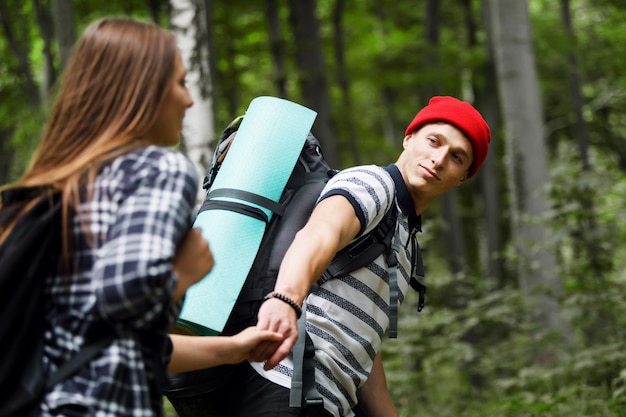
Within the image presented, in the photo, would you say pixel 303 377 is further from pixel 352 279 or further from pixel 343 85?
pixel 343 85

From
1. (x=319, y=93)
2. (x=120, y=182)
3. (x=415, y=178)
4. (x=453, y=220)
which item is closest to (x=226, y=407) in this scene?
(x=415, y=178)

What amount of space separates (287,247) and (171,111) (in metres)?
0.97

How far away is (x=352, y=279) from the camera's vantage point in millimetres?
3289

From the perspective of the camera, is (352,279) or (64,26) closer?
(352,279)

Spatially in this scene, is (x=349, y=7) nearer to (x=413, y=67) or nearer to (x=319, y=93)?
(x=413, y=67)

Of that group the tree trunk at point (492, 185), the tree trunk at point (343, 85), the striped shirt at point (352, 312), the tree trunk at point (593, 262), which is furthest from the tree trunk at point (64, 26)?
the tree trunk at point (492, 185)

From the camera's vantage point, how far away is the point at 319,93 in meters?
16.0

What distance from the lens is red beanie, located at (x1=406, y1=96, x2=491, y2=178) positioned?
11.7 ft

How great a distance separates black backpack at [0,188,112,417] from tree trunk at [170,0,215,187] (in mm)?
4814

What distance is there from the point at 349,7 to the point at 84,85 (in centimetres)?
1901

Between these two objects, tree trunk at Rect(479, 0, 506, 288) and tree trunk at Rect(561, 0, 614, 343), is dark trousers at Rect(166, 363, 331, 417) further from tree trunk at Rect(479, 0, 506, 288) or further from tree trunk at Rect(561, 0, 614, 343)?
tree trunk at Rect(479, 0, 506, 288)

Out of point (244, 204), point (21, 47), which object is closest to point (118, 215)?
point (244, 204)

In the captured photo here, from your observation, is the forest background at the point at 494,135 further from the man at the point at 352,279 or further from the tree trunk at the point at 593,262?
the man at the point at 352,279

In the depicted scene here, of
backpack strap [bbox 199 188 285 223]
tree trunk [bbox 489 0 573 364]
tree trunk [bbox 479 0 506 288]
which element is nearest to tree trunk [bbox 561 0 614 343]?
tree trunk [bbox 489 0 573 364]
